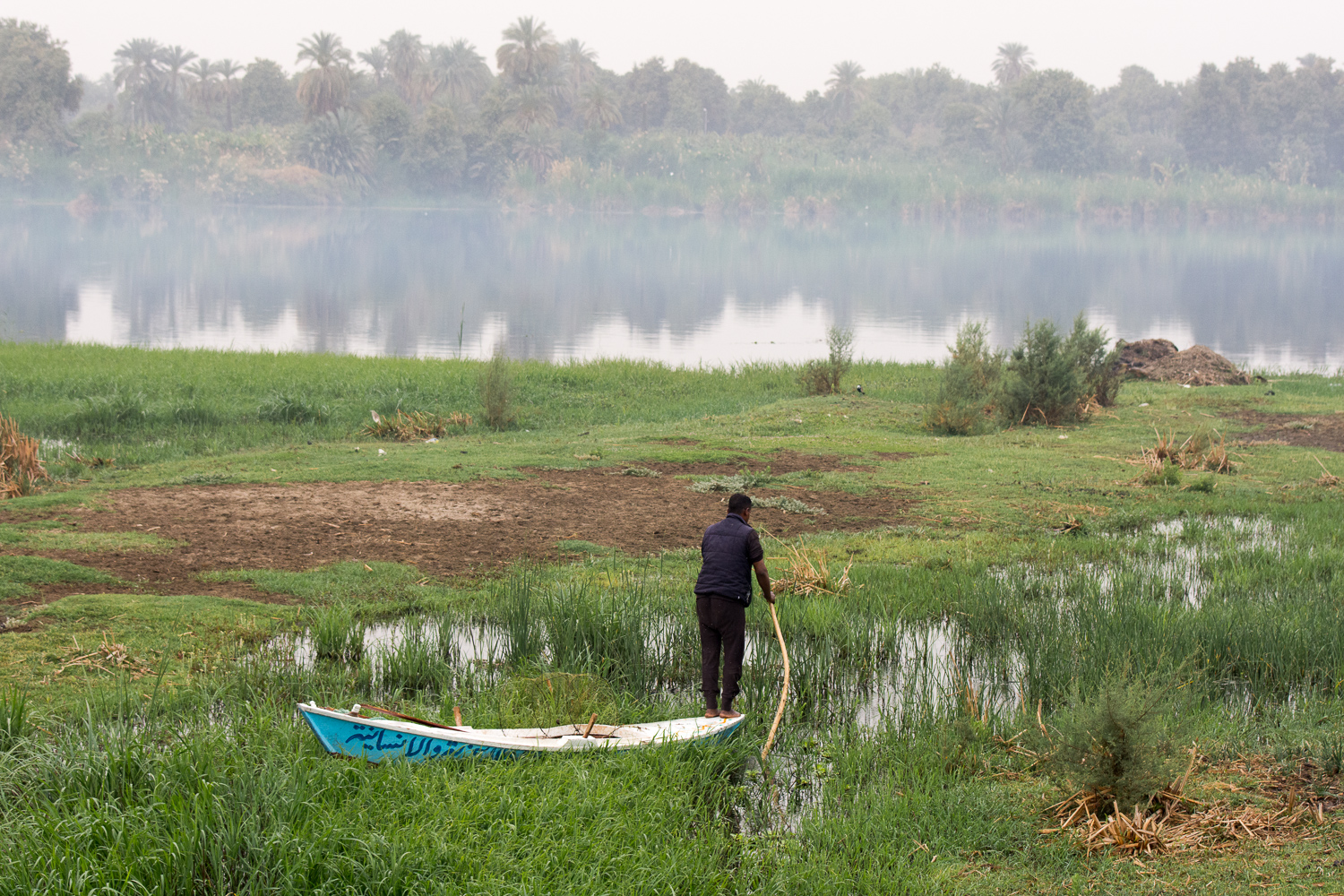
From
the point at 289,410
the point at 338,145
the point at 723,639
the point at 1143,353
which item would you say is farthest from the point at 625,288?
the point at 338,145

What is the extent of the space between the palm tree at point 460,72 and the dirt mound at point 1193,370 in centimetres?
11669

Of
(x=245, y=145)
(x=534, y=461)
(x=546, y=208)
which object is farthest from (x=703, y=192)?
(x=534, y=461)

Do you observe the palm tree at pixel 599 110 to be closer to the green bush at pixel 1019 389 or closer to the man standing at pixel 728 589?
the green bush at pixel 1019 389

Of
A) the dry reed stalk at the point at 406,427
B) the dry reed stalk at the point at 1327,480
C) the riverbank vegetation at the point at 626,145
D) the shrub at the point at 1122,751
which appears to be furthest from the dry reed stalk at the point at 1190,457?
the riverbank vegetation at the point at 626,145

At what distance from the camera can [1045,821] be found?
6.31m

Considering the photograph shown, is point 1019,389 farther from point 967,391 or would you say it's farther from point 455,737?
point 455,737

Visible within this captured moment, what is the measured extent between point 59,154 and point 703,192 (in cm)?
6123

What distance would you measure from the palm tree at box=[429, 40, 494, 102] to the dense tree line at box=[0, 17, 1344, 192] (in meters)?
0.34

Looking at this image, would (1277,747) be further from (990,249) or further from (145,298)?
(990,249)

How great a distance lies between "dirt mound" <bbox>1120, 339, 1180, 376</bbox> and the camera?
2814 cm

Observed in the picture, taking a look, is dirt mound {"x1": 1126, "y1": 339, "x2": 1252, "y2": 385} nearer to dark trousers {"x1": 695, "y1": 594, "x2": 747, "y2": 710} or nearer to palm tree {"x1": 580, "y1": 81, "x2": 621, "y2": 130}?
dark trousers {"x1": 695, "y1": 594, "x2": 747, "y2": 710}

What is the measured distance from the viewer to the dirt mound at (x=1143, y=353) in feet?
92.3

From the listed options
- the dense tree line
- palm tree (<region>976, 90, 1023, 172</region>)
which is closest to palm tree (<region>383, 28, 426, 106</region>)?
the dense tree line

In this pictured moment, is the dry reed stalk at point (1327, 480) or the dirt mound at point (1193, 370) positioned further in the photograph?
the dirt mound at point (1193, 370)
